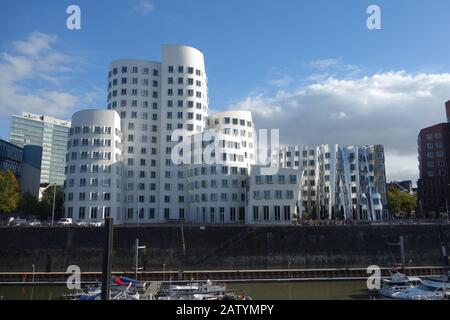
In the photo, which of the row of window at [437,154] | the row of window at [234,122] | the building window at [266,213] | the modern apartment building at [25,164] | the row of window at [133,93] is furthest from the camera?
the modern apartment building at [25,164]

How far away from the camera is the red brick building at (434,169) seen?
11912 cm

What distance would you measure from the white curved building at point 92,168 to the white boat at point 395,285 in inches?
2319

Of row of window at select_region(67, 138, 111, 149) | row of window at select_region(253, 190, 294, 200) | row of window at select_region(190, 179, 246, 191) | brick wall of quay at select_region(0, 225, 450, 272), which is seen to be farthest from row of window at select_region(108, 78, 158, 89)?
brick wall of quay at select_region(0, 225, 450, 272)

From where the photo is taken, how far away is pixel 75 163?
84812mm

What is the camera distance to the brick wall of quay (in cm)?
6359

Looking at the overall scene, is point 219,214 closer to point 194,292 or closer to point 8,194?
point 194,292

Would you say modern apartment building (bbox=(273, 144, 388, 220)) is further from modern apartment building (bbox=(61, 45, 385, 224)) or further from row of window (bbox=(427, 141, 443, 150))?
row of window (bbox=(427, 141, 443, 150))

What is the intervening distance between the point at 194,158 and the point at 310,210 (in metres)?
45.4

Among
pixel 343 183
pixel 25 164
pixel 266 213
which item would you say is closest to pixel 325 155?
pixel 343 183

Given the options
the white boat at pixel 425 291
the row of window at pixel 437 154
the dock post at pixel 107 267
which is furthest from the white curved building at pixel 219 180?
the row of window at pixel 437 154

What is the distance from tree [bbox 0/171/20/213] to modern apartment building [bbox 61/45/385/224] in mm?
14171

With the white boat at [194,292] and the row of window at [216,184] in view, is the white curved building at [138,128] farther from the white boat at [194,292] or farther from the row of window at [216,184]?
the white boat at [194,292]
